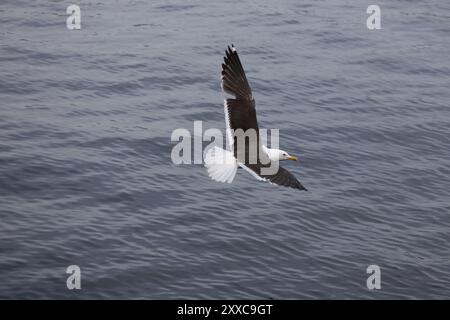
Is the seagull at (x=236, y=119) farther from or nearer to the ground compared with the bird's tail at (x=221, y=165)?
farther from the ground

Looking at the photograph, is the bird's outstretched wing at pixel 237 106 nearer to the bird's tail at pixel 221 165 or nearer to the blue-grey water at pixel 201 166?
the bird's tail at pixel 221 165

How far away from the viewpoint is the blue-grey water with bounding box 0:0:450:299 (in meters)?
21.0

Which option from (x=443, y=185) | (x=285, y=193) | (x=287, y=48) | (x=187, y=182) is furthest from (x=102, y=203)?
(x=287, y=48)

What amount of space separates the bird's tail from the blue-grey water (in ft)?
13.7

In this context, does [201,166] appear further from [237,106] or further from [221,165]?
[221,165]

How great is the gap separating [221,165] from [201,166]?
993 centimetres

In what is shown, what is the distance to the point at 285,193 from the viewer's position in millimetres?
25375

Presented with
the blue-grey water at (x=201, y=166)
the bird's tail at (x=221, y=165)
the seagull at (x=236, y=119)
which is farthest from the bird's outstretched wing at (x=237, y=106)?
the blue-grey water at (x=201, y=166)

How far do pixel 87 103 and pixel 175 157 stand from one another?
5473 millimetres

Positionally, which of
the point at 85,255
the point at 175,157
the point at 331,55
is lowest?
the point at 85,255

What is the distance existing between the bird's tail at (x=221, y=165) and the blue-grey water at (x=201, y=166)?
4168 millimetres

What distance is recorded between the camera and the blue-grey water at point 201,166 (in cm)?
2105

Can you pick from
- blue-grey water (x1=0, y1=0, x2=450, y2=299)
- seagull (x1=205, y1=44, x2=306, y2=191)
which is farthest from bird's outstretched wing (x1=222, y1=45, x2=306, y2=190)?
blue-grey water (x1=0, y1=0, x2=450, y2=299)

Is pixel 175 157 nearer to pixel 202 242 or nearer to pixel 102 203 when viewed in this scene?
pixel 102 203
